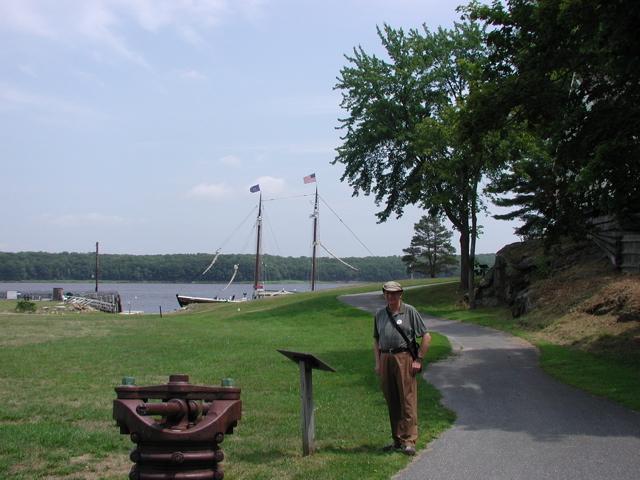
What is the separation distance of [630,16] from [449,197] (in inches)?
847

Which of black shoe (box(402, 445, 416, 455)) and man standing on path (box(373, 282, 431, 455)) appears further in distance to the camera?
man standing on path (box(373, 282, 431, 455))

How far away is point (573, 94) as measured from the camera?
1405 cm

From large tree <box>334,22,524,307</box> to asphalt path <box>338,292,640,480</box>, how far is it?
19.6 metres

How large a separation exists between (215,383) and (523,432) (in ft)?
20.9

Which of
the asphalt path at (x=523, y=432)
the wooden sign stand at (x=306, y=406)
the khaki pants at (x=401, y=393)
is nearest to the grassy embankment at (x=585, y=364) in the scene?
the asphalt path at (x=523, y=432)

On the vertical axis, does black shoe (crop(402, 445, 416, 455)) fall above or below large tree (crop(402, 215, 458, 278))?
below

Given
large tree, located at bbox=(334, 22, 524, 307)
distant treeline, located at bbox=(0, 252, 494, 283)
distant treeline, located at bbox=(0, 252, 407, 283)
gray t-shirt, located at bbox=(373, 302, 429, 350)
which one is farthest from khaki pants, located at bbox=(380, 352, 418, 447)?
distant treeline, located at bbox=(0, 252, 494, 283)

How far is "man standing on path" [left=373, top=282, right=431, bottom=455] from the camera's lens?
7344 millimetres

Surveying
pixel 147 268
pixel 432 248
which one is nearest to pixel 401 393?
pixel 432 248

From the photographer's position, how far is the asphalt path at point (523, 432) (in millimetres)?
6645

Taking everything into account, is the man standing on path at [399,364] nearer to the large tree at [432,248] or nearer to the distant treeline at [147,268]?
the large tree at [432,248]

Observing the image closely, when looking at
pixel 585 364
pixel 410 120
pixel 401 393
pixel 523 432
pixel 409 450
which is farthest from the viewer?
pixel 410 120

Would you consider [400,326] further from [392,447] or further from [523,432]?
[523,432]

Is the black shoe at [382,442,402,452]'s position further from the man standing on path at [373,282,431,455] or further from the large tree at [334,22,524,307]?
the large tree at [334,22,524,307]
